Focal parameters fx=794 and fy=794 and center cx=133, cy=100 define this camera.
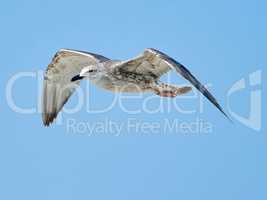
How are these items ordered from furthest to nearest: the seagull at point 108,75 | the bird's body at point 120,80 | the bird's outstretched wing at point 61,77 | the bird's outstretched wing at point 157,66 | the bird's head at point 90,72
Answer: the bird's outstretched wing at point 61,77 → the bird's head at point 90,72 → the bird's body at point 120,80 → the seagull at point 108,75 → the bird's outstretched wing at point 157,66

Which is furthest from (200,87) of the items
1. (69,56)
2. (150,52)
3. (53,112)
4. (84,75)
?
(53,112)

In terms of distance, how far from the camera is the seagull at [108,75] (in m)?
11.6

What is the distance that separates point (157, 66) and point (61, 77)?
9.38 ft

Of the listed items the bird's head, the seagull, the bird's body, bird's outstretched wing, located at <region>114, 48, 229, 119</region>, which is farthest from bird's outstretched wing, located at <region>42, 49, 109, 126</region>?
bird's outstretched wing, located at <region>114, 48, 229, 119</region>

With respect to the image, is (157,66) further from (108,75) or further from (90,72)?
(90,72)

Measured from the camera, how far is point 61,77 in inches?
579

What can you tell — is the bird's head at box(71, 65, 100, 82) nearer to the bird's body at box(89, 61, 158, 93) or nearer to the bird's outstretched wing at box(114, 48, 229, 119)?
the bird's body at box(89, 61, 158, 93)

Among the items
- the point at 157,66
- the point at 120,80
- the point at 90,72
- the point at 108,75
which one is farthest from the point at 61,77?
the point at 157,66

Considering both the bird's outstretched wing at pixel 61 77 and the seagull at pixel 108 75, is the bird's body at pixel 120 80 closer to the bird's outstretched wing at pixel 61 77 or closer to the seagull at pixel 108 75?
the seagull at pixel 108 75

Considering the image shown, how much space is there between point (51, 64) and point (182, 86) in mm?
2627

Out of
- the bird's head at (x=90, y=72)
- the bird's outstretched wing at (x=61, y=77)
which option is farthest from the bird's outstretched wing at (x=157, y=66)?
the bird's outstretched wing at (x=61, y=77)

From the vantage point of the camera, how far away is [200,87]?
10672mm

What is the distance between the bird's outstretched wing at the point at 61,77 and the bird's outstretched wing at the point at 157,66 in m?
1.30

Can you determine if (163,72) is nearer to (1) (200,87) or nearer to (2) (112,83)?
(2) (112,83)
